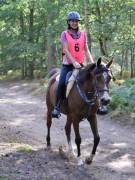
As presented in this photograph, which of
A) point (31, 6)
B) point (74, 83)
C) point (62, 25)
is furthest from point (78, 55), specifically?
point (31, 6)

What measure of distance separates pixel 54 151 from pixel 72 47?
2628 mm

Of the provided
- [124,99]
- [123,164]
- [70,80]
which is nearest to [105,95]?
[70,80]

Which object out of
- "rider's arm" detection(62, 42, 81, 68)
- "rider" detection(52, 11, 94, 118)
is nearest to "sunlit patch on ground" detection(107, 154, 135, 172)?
"rider" detection(52, 11, 94, 118)

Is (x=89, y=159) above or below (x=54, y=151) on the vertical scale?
above

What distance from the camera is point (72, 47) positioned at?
28.4ft

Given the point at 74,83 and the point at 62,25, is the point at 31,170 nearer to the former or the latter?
the point at 74,83

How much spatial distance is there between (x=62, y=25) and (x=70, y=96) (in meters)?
16.4

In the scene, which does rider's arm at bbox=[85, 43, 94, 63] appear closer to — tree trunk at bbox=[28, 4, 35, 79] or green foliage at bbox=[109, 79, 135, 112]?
green foliage at bbox=[109, 79, 135, 112]

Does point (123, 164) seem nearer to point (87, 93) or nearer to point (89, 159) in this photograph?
point (89, 159)

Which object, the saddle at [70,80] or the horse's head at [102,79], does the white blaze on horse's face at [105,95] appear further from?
the saddle at [70,80]

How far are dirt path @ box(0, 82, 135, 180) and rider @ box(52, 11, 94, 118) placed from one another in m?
1.64

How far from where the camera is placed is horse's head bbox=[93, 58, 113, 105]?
Answer: 757 cm

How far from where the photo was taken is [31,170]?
704 cm

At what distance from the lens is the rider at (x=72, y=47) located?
336 inches
